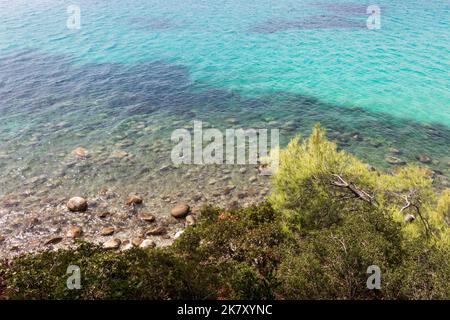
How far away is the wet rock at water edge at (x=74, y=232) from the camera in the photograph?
17438mm

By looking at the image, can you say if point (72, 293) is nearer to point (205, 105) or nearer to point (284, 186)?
point (284, 186)

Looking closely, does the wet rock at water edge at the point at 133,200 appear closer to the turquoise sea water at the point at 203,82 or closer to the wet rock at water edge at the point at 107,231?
the turquoise sea water at the point at 203,82

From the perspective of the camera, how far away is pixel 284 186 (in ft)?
48.3

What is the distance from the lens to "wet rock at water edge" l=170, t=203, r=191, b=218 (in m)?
18.9

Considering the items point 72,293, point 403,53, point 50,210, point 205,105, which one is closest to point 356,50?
point 403,53

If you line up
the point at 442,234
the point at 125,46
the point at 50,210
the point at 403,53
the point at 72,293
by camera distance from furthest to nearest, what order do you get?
the point at 125,46 → the point at 403,53 → the point at 50,210 → the point at 442,234 → the point at 72,293

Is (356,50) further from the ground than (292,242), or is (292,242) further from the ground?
(356,50)

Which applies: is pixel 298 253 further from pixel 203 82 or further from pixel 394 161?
pixel 203 82

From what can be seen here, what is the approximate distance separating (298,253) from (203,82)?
25.8 m

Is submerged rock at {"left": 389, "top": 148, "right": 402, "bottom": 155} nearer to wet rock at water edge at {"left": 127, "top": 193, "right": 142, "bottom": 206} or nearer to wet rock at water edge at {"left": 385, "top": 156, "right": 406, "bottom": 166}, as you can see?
wet rock at water edge at {"left": 385, "top": 156, "right": 406, "bottom": 166}

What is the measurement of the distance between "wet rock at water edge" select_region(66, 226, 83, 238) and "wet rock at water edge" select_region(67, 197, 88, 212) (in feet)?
4.37

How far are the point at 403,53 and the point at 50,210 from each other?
127ft

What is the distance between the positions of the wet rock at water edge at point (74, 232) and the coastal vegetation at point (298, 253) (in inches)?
199

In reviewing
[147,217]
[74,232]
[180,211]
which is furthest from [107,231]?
[180,211]
